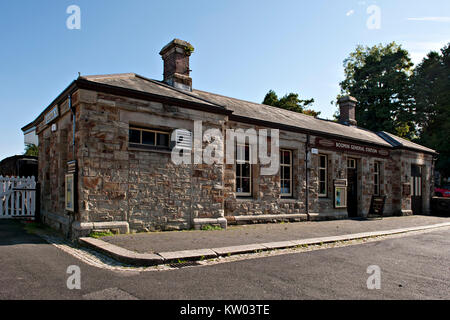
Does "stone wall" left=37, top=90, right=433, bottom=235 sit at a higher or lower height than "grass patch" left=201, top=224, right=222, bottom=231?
higher

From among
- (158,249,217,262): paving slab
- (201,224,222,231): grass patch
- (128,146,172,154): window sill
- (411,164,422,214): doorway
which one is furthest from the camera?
(411,164,422,214): doorway

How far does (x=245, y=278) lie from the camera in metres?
4.81

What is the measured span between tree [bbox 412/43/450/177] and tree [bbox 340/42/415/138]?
3.00 ft

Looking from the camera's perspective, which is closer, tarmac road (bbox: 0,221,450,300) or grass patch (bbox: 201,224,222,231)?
tarmac road (bbox: 0,221,450,300)

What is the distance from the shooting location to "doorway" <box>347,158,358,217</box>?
15648 millimetres

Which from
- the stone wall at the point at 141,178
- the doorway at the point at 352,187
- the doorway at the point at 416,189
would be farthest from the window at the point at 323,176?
the doorway at the point at 416,189

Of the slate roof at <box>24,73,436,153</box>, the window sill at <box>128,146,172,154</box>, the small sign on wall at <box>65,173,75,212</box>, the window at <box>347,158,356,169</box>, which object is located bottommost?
the small sign on wall at <box>65,173,75,212</box>

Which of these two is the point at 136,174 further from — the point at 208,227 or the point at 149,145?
the point at 208,227

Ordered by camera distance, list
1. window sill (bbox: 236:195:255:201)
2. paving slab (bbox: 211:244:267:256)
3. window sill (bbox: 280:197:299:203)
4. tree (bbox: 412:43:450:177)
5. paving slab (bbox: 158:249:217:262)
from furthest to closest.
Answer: tree (bbox: 412:43:450:177)
window sill (bbox: 280:197:299:203)
window sill (bbox: 236:195:255:201)
paving slab (bbox: 211:244:267:256)
paving slab (bbox: 158:249:217:262)

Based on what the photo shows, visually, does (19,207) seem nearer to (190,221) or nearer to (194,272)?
(190,221)

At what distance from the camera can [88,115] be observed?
7977 millimetres

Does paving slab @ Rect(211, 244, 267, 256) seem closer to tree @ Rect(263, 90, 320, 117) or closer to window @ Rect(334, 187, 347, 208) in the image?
window @ Rect(334, 187, 347, 208)

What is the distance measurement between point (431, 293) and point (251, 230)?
5.81 meters

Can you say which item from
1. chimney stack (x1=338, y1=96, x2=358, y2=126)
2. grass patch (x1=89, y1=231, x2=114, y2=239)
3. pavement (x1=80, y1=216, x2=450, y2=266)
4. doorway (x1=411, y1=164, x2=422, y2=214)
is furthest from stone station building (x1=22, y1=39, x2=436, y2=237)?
doorway (x1=411, y1=164, x2=422, y2=214)
